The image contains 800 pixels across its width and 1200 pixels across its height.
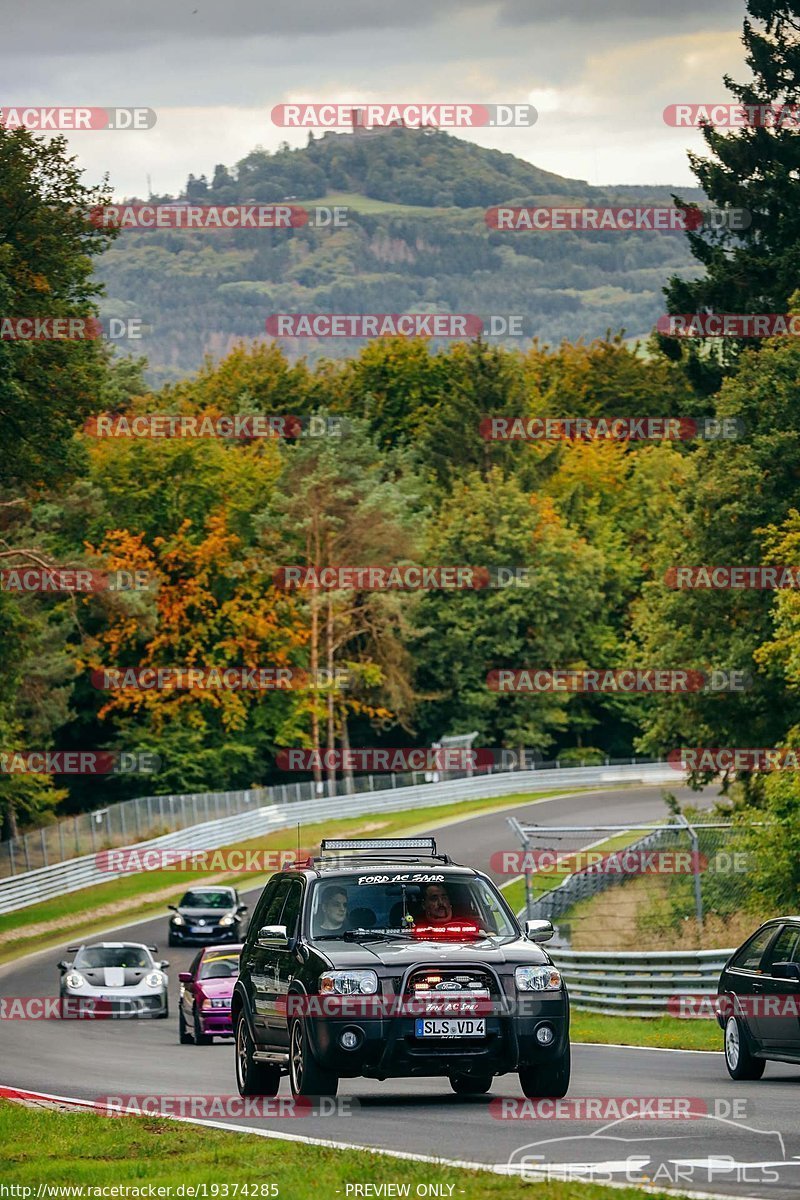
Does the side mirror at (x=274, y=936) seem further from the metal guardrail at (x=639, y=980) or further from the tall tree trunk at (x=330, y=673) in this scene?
the tall tree trunk at (x=330, y=673)

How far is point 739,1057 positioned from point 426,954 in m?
4.76

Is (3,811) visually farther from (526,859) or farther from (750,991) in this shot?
(750,991)

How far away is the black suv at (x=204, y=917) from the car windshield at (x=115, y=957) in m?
14.1

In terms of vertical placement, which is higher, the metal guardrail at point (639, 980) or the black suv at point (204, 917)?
the metal guardrail at point (639, 980)

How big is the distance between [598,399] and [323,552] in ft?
106

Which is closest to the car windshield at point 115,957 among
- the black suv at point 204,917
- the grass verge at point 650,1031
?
the grass verge at point 650,1031

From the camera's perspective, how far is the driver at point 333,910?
49.6 ft

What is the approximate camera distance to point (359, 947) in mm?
14602

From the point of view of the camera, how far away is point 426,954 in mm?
14258

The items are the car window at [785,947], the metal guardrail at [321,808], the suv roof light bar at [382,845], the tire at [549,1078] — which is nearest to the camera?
the tire at [549,1078]

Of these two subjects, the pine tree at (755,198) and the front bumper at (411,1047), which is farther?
the pine tree at (755,198)

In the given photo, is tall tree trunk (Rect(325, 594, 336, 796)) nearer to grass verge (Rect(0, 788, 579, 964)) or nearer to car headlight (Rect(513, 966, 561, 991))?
grass verge (Rect(0, 788, 579, 964))

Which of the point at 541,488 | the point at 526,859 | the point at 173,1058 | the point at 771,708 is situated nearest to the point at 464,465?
the point at 541,488

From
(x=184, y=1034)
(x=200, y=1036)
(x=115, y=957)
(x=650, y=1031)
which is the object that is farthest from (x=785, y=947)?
(x=115, y=957)
